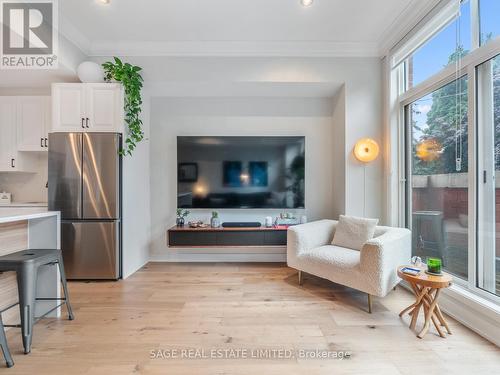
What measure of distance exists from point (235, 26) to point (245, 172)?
1.67 meters

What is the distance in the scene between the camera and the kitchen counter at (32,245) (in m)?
1.72

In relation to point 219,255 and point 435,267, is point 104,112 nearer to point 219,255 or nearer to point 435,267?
point 219,255

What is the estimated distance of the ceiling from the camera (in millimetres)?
2256

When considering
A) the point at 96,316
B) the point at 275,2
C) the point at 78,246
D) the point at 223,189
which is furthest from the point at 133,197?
the point at 275,2

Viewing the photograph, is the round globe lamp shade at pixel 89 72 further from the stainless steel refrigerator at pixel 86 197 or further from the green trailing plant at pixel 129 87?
the stainless steel refrigerator at pixel 86 197

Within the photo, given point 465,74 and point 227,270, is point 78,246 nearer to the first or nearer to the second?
point 227,270

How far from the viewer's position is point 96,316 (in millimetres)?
1975

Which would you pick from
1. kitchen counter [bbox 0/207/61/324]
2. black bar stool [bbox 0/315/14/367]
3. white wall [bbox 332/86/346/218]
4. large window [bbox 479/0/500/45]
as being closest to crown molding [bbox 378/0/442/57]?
large window [bbox 479/0/500/45]

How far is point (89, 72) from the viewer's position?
2.64 m

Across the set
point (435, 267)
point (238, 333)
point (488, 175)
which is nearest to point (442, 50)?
point (488, 175)

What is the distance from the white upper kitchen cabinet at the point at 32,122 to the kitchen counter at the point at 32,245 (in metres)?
1.43

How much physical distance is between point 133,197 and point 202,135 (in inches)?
47.5

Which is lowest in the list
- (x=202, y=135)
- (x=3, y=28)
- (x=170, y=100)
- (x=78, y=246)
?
(x=78, y=246)

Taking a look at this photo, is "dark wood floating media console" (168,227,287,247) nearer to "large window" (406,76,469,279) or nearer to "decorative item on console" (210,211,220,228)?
"decorative item on console" (210,211,220,228)
